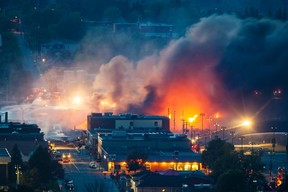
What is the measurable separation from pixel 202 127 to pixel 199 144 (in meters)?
5.80

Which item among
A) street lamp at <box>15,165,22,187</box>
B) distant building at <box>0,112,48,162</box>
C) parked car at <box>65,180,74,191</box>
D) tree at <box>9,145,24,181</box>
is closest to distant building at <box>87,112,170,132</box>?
distant building at <box>0,112,48,162</box>

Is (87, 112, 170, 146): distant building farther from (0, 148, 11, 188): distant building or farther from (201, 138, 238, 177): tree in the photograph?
(0, 148, 11, 188): distant building

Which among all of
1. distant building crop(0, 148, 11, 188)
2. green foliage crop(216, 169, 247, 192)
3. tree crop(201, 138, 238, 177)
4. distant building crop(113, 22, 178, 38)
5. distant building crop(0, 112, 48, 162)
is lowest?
green foliage crop(216, 169, 247, 192)

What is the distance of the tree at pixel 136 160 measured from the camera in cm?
4172

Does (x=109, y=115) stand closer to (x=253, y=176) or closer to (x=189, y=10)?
(x=253, y=176)

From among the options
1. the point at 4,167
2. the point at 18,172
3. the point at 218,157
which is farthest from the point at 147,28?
the point at 18,172

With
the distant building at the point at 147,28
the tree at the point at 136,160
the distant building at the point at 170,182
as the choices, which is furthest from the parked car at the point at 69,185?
the distant building at the point at 147,28

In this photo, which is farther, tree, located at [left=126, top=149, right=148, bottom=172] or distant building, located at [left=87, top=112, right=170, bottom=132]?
distant building, located at [left=87, top=112, right=170, bottom=132]

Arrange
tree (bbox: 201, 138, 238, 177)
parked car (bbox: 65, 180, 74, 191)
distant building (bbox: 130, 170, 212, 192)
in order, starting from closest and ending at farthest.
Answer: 1. distant building (bbox: 130, 170, 212, 192)
2. parked car (bbox: 65, 180, 74, 191)
3. tree (bbox: 201, 138, 238, 177)

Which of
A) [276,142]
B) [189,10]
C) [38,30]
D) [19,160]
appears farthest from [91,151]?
[189,10]

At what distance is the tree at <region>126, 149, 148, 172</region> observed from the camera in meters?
41.7

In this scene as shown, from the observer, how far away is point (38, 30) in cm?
8238

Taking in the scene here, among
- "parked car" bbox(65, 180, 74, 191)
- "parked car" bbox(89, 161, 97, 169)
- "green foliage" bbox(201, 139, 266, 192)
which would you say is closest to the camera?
"green foliage" bbox(201, 139, 266, 192)

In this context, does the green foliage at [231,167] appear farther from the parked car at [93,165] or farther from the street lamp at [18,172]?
the street lamp at [18,172]
